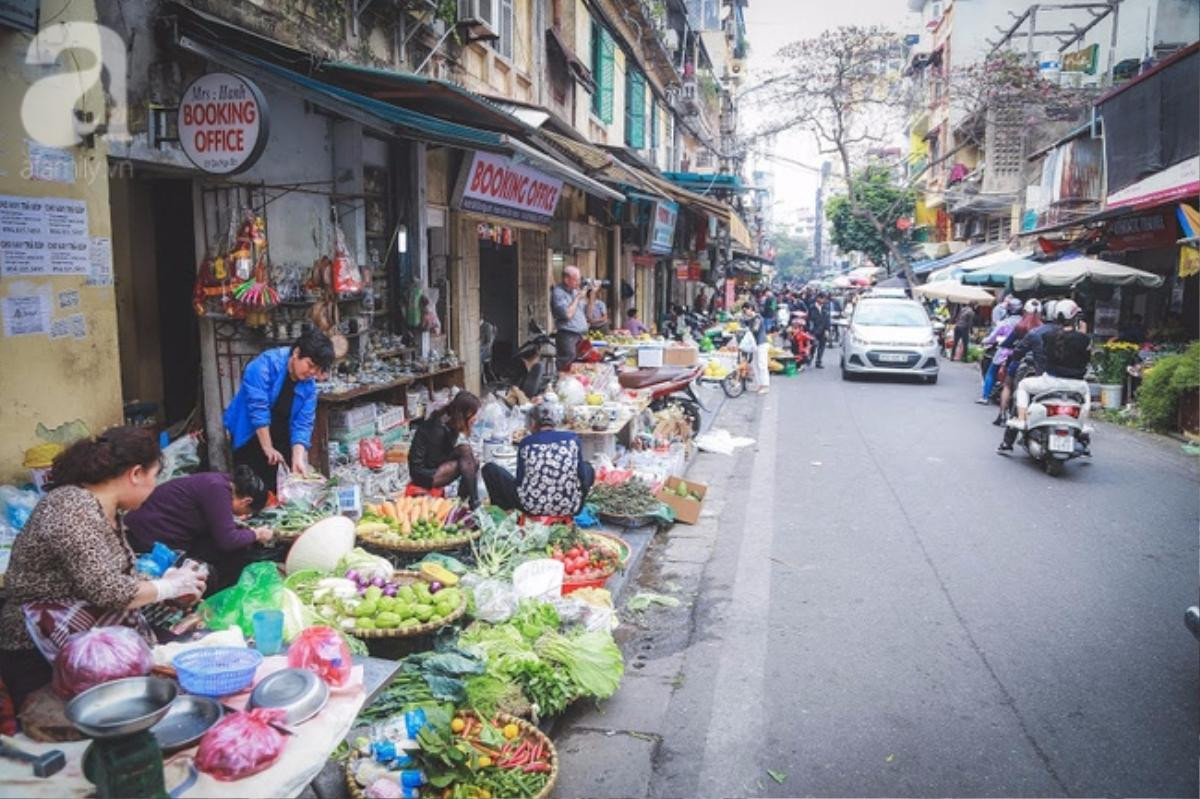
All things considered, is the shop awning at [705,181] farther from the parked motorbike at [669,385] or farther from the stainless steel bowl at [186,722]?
the stainless steel bowl at [186,722]

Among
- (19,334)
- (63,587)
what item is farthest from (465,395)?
(63,587)

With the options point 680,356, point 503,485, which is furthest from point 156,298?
point 680,356

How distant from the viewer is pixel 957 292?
2431 centimetres

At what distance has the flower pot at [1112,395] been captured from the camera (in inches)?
581

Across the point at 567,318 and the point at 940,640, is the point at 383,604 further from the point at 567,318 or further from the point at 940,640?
the point at 567,318

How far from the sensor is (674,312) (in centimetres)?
2491

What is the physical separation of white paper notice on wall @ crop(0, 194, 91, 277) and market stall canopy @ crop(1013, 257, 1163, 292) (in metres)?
16.0

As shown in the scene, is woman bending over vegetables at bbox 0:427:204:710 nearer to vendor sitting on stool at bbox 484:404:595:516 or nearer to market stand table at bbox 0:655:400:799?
market stand table at bbox 0:655:400:799

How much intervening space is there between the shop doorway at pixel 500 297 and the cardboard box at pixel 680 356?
9.10 feet

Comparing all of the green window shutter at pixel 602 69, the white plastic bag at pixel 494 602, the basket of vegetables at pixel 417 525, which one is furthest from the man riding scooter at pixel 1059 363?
the green window shutter at pixel 602 69

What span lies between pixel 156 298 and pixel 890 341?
15373 millimetres

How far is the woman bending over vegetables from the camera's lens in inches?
121

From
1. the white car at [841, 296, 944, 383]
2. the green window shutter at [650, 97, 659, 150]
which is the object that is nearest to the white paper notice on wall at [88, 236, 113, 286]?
the white car at [841, 296, 944, 383]

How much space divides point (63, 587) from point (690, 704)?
9.97 feet
